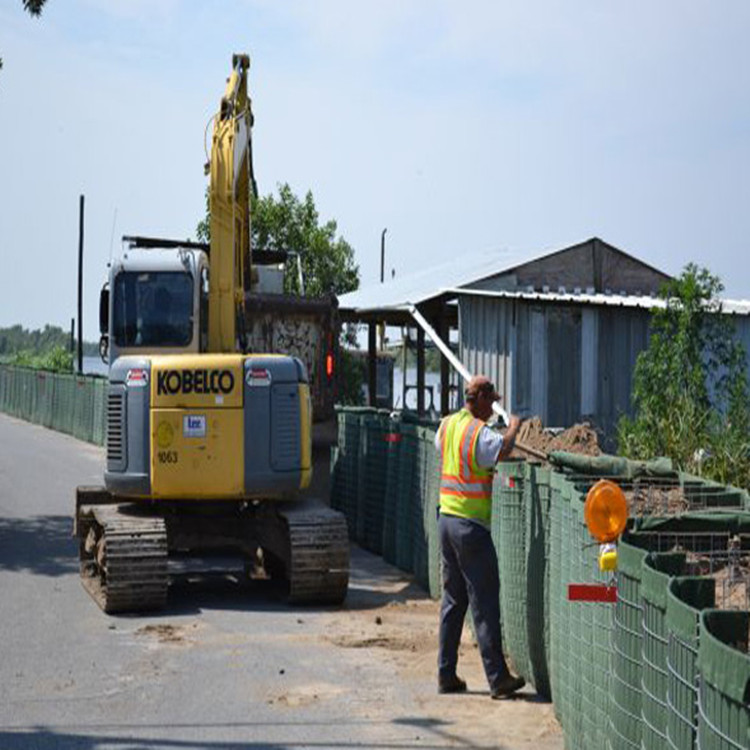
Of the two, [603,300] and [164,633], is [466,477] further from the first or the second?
[603,300]

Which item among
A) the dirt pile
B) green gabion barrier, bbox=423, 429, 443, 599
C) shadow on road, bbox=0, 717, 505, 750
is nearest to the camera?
shadow on road, bbox=0, 717, 505, 750

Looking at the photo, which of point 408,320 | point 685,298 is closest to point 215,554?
point 685,298

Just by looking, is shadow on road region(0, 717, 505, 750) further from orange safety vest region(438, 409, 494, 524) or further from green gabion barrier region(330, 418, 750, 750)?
orange safety vest region(438, 409, 494, 524)

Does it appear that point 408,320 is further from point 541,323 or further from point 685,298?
point 685,298

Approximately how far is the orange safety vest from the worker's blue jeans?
78 millimetres

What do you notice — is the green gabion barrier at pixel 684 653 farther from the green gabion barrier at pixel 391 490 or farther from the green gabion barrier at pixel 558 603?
the green gabion barrier at pixel 391 490

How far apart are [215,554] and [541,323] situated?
8.34 metres

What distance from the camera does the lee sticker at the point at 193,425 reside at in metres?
14.5

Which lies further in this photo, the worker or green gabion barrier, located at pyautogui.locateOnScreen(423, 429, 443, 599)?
green gabion barrier, located at pyautogui.locateOnScreen(423, 429, 443, 599)

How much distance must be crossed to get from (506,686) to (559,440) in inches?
298

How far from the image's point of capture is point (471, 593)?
1037 centimetres

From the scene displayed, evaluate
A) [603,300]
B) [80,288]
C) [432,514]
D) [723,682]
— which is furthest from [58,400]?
[723,682]

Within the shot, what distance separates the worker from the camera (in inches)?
407

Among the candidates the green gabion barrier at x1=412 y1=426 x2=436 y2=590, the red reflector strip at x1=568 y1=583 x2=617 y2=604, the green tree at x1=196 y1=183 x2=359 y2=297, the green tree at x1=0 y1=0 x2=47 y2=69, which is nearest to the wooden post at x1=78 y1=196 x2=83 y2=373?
the green tree at x1=196 y1=183 x2=359 y2=297
